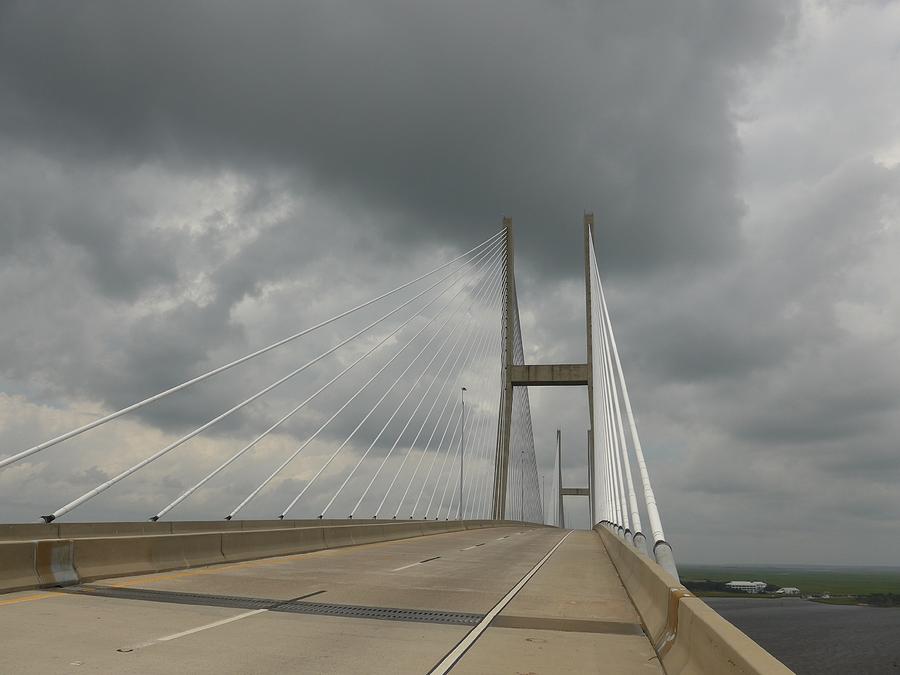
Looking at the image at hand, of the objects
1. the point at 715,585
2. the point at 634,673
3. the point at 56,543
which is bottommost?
the point at 715,585

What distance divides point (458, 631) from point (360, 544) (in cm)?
1529

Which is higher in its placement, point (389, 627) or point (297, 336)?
point (297, 336)

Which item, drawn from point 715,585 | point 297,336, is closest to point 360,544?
point 297,336

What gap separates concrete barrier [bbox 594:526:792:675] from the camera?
4.12 meters

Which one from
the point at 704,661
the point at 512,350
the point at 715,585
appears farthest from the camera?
the point at 715,585

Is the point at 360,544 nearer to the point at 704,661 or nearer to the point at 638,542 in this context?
the point at 638,542

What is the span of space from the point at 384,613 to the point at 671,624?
3580 millimetres

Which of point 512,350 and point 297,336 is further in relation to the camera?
point 512,350

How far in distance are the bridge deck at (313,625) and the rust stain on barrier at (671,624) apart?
154 millimetres

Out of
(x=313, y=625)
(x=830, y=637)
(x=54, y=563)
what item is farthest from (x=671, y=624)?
(x=830, y=637)

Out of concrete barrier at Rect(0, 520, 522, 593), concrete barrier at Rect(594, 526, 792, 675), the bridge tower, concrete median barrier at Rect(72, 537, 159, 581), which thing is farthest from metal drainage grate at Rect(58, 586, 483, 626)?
the bridge tower

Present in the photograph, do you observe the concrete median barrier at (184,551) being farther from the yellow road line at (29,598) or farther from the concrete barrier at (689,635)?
the concrete barrier at (689,635)

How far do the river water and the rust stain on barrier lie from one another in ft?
43.7

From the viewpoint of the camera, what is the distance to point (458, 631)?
26.4ft
